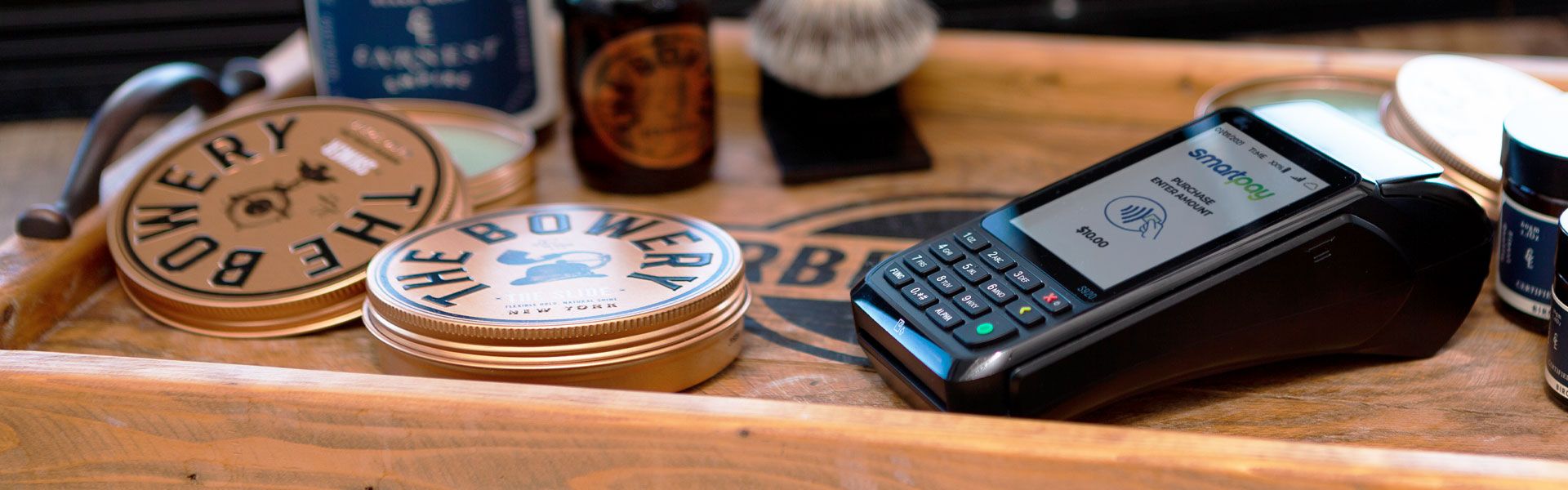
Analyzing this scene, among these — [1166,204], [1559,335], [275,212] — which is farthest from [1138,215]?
[275,212]

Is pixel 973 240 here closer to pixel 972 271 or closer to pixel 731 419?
pixel 972 271

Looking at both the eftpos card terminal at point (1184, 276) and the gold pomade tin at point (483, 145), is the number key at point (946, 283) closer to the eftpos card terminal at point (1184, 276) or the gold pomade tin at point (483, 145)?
the eftpos card terminal at point (1184, 276)

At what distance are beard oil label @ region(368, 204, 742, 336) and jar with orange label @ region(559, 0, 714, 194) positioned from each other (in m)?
0.11

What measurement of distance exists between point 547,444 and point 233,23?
1.12m

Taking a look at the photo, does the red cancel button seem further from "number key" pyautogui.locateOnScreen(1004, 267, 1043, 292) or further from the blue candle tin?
the blue candle tin

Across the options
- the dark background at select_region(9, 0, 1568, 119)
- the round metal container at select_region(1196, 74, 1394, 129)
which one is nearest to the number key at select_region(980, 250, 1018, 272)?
the round metal container at select_region(1196, 74, 1394, 129)

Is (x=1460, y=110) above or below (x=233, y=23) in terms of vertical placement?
above

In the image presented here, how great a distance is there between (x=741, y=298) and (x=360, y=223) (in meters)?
0.22

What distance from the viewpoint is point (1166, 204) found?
57cm

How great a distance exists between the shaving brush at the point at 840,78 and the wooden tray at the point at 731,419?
125 millimetres

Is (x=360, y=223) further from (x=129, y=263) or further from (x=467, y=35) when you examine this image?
(x=467, y=35)

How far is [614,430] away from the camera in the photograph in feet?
1.61

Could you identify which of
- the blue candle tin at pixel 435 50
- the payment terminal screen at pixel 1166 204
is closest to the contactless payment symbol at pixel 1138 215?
the payment terminal screen at pixel 1166 204

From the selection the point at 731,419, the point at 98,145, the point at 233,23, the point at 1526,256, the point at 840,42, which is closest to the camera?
the point at 731,419
